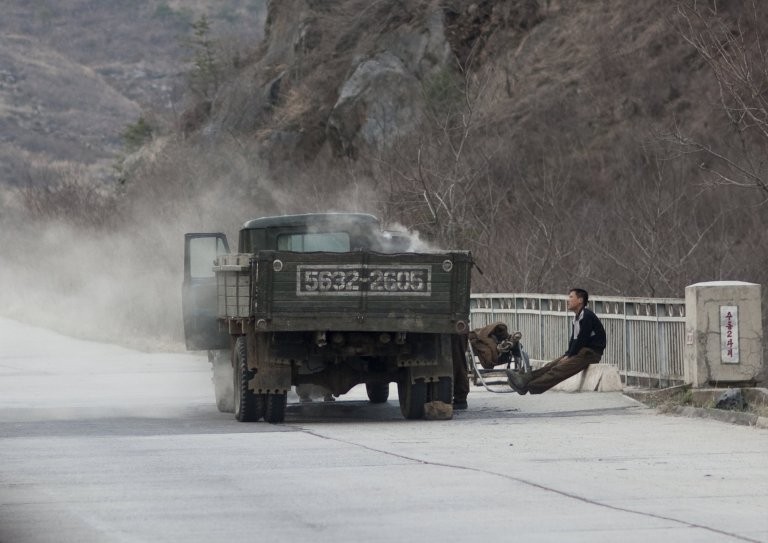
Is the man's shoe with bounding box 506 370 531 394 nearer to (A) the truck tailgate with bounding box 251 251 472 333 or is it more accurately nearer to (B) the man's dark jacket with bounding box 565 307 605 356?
(B) the man's dark jacket with bounding box 565 307 605 356

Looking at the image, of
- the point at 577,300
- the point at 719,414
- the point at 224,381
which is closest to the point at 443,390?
the point at 577,300

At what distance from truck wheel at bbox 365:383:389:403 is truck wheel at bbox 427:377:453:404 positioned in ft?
10.7

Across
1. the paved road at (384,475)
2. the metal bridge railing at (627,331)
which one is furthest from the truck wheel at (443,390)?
the metal bridge railing at (627,331)

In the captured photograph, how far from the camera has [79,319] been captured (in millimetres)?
56938

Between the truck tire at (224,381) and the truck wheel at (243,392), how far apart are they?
1977 millimetres

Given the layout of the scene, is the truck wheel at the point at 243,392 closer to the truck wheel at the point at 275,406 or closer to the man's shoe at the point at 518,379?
the truck wheel at the point at 275,406

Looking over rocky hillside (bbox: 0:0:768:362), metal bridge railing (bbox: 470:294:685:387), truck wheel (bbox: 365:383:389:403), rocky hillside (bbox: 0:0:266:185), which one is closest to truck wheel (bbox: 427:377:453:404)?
truck wheel (bbox: 365:383:389:403)

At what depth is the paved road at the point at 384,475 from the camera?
10188 millimetres

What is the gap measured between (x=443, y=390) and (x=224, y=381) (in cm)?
384

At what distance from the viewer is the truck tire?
21.3m

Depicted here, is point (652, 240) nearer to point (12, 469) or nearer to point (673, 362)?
point (673, 362)

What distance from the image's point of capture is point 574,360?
20891 millimetres

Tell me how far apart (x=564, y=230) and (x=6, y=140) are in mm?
133271

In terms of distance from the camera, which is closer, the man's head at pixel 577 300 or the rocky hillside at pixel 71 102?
the man's head at pixel 577 300
